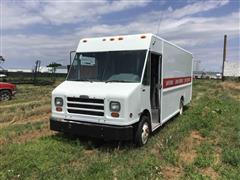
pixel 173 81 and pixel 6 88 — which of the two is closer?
pixel 173 81

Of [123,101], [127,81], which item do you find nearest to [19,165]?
[123,101]

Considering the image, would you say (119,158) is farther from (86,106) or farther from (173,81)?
(173,81)

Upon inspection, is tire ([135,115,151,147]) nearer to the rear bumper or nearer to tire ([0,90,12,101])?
the rear bumper

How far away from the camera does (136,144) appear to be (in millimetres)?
6988

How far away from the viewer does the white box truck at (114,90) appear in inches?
256

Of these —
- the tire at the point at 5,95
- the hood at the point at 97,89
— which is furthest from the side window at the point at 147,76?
the tire at the point at 5,95

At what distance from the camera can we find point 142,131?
707 cm

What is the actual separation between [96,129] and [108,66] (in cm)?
179

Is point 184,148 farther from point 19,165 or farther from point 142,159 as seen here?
point 19,165

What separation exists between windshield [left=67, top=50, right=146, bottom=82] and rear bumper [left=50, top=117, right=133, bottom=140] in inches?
49.8

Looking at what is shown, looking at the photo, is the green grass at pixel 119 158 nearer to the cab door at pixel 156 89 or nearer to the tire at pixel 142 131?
the tire at pixel 142 131

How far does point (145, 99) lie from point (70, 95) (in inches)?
74.9

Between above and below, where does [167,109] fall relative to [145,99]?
below

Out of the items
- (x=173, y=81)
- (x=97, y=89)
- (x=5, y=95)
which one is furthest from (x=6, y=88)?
(x=97, y=89)
